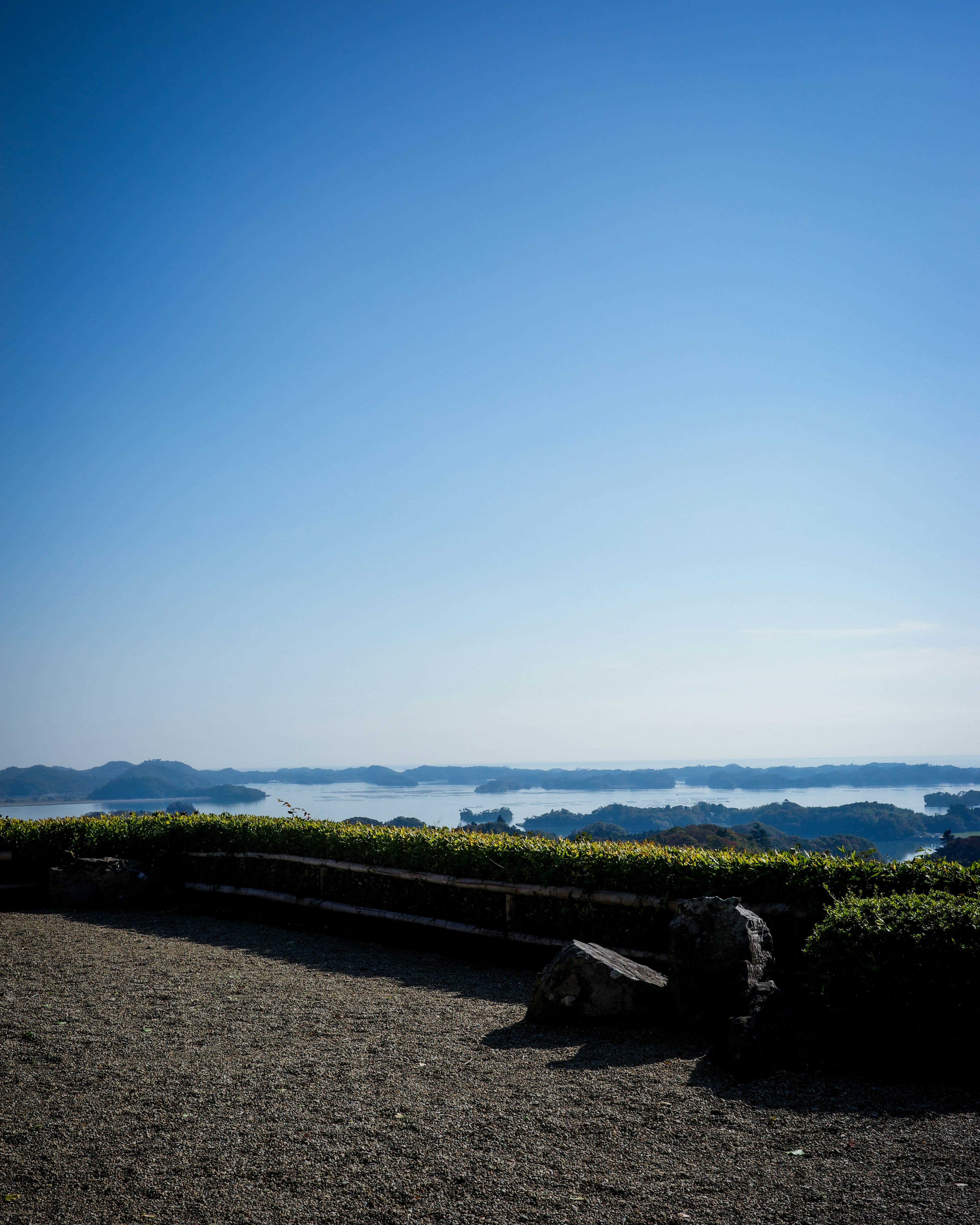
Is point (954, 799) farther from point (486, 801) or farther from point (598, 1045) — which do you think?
point (598, 1045)

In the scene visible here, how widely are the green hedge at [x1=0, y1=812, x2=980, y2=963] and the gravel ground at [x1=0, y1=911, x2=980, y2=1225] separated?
1937mm

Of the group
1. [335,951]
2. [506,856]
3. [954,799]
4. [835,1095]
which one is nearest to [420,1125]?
[835,1095]

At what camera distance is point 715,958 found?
6.24m

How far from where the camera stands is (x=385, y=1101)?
188 inches

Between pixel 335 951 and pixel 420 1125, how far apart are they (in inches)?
212

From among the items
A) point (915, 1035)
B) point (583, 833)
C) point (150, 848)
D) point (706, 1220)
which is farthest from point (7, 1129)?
point (150, 848)

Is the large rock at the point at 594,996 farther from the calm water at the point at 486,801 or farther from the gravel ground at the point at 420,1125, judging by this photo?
the calm water at the point at 486,801

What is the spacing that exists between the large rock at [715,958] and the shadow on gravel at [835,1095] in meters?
0.91

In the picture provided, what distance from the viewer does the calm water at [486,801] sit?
12.5 m

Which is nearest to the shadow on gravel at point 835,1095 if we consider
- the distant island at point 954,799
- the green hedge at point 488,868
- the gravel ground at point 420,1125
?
the gravel ground at point 420,1125

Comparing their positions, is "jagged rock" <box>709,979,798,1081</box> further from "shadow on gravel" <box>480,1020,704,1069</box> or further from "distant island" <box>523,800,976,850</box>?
"distant island" <box>523,800,976,850</box>

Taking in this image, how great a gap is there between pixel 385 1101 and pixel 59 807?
13.5 m

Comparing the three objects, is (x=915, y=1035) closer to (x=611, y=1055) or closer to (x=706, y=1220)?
(x=611, y=1055)

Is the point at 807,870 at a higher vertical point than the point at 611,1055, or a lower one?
higher
